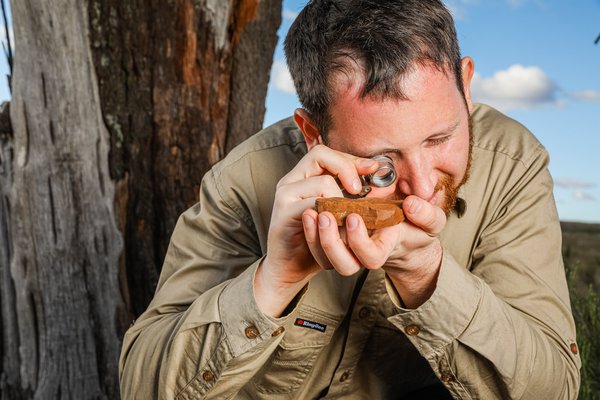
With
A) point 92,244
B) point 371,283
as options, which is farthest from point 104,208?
point 371,283

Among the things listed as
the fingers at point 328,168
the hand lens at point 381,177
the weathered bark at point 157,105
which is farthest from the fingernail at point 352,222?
the weathered bark at point 157,105

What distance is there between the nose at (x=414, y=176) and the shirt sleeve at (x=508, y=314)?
27 cm

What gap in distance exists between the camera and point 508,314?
2.19 metres

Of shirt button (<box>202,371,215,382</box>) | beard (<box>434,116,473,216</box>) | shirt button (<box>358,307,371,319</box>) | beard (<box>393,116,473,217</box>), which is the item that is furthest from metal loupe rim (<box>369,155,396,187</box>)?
shirt button (<box>202,371,215,382</box>)

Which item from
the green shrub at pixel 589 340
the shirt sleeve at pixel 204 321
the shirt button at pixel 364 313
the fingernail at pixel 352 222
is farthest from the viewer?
the green shrub at pixel 589 340

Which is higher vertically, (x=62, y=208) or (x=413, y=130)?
(x=413, y=130)

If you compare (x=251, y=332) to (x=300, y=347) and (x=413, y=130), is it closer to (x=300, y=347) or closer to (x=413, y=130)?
(x=300, y=347)

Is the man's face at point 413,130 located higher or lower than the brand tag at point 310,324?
higher

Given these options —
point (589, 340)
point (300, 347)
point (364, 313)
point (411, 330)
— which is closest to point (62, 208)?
point (300, 347)

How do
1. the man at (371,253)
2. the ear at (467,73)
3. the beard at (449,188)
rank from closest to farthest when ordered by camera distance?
1. the man at (371,253)
2. the beard at (449,188)
3. the ear at (467,73)

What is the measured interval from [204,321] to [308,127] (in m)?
0.81

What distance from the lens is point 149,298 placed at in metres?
4.03

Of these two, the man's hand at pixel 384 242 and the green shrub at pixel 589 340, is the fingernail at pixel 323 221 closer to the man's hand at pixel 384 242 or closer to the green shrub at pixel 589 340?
the man's hand at pixel 384 242

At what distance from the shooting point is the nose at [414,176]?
87.7 inches
